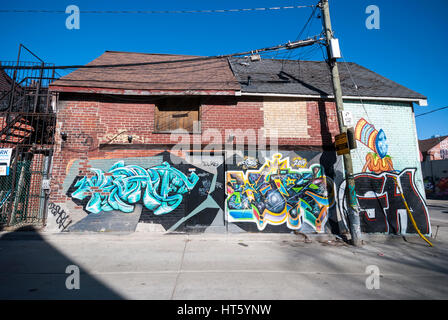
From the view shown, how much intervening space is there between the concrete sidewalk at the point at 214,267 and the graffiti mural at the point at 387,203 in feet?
2.06

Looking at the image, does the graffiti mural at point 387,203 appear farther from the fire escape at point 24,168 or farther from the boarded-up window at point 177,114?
the fire escape at point 24,168

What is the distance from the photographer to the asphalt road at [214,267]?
356 cm

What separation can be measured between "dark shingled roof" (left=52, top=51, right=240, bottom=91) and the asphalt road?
16.5 ft

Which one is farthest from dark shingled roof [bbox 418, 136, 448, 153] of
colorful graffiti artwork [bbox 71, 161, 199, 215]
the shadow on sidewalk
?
the shadow on sidewalk

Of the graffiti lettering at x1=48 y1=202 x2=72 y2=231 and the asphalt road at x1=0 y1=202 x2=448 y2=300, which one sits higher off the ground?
the graffiti lettering at x1=48 y1=202 x2=72 y2=231

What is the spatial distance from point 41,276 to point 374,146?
10.1 meters

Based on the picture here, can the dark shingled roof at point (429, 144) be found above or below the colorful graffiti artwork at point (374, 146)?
above

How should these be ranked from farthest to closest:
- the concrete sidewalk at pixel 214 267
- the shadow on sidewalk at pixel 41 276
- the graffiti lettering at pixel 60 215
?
the graffiti lettering at pixel 60 215
the concrete sidewalk at pixel 214 267
the shadow on sidewalk at pixel 41 276

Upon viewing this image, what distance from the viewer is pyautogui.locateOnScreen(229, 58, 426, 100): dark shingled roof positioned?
8000mm

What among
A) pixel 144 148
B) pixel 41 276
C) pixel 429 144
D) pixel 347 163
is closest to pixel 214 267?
pixel 41 276

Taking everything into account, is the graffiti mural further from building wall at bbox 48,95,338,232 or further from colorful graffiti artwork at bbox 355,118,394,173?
building wall at bbox 48,95,338,232

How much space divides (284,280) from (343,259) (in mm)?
2204

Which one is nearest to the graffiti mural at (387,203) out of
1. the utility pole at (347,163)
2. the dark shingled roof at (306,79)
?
the utility pole at (347,163)

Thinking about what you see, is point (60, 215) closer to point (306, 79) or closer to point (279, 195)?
point (279, 195)
